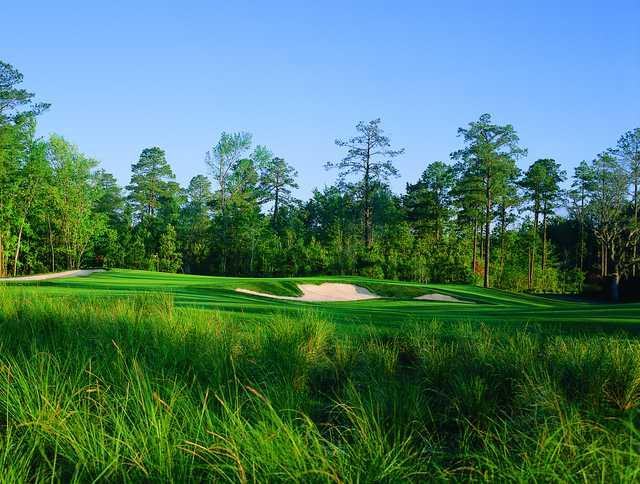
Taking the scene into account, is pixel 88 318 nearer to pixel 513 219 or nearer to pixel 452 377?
pixel 452 377

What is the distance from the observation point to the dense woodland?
35.4 meters

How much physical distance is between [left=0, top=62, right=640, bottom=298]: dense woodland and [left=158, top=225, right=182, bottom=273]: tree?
108 mm

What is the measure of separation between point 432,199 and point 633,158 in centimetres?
1631

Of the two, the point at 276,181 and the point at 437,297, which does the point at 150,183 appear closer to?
the point at 276,181

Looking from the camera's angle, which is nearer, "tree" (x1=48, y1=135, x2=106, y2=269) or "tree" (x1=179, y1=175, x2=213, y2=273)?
"tree" (x1=48, y1=135, x2=106, y2=269)

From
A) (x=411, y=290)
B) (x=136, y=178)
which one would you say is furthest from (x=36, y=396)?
(x=136, y=178)

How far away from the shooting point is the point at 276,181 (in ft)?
173

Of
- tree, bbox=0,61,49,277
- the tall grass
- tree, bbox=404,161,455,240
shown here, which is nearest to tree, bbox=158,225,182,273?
tree, bbox=0,61,49,277

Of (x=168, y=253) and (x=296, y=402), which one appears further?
(x=168, y=253)

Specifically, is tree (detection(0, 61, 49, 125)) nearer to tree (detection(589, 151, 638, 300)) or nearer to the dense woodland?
the dense woodland

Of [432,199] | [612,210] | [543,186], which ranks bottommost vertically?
[612,210]

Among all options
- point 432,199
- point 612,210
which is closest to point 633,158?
point 612,210

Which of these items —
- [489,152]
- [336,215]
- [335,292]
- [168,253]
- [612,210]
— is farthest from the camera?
[336,215]

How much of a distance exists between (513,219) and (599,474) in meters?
45.2
